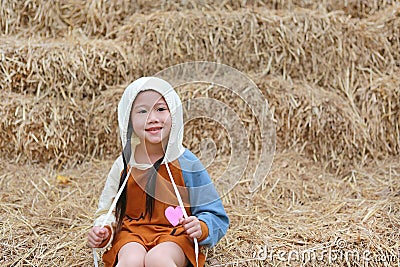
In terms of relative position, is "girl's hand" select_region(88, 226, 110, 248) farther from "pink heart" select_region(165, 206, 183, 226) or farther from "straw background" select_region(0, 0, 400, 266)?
"straw background" select_region(0, 0, 400, 266)

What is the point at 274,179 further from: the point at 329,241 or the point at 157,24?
the point at 157,24

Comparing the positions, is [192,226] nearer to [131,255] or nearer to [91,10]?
[131,255]

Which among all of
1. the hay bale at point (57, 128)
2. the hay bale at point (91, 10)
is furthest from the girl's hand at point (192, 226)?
the hay bale at point (91, 10)

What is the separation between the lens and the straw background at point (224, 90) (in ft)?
8.76

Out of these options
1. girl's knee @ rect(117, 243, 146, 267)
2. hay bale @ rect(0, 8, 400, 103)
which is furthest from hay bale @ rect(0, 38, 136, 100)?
girl's knee @ rect(117, 243, 146, 267)

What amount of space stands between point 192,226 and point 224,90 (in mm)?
1391

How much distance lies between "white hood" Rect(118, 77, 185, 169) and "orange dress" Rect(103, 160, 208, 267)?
38 millimetres

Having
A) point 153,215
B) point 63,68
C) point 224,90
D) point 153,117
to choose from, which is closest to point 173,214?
point 153,215

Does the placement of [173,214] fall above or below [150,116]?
below

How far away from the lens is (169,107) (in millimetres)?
1810

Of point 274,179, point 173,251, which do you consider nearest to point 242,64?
point 274,179

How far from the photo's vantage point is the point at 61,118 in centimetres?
292

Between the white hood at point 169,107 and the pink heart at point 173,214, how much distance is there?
0.16m

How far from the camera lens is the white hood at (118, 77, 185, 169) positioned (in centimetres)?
180
